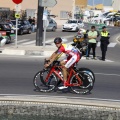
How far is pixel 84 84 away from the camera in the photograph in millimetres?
12281

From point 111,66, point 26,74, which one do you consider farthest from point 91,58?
point 26,74

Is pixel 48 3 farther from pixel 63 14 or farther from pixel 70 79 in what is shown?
pixel 63 14

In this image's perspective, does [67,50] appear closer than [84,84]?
Yes

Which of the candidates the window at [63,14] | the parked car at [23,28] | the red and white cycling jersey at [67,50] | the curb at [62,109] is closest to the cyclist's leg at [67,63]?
the red and white cycling jersey at [67,50]

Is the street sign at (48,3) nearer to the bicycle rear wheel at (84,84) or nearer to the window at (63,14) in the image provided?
the bicycle rear wheel at (84,84)

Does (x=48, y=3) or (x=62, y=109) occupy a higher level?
(x=48, y=3)

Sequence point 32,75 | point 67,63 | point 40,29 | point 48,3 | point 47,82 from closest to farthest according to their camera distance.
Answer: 1. point 67,63
2. point 47,82
3. point 32,75
4. point 48,3
5. point 40,29

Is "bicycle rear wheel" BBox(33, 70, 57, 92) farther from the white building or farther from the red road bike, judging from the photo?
the white building

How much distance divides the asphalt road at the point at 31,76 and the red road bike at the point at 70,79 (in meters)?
0.24

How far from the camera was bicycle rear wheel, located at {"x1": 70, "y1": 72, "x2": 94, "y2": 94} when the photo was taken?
1216 cm

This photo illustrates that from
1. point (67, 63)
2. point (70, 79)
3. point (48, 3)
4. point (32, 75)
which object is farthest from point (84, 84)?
point (48, 3)

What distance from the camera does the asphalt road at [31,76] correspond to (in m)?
12.5

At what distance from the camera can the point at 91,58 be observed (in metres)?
21.9

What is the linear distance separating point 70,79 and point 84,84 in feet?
1.36
